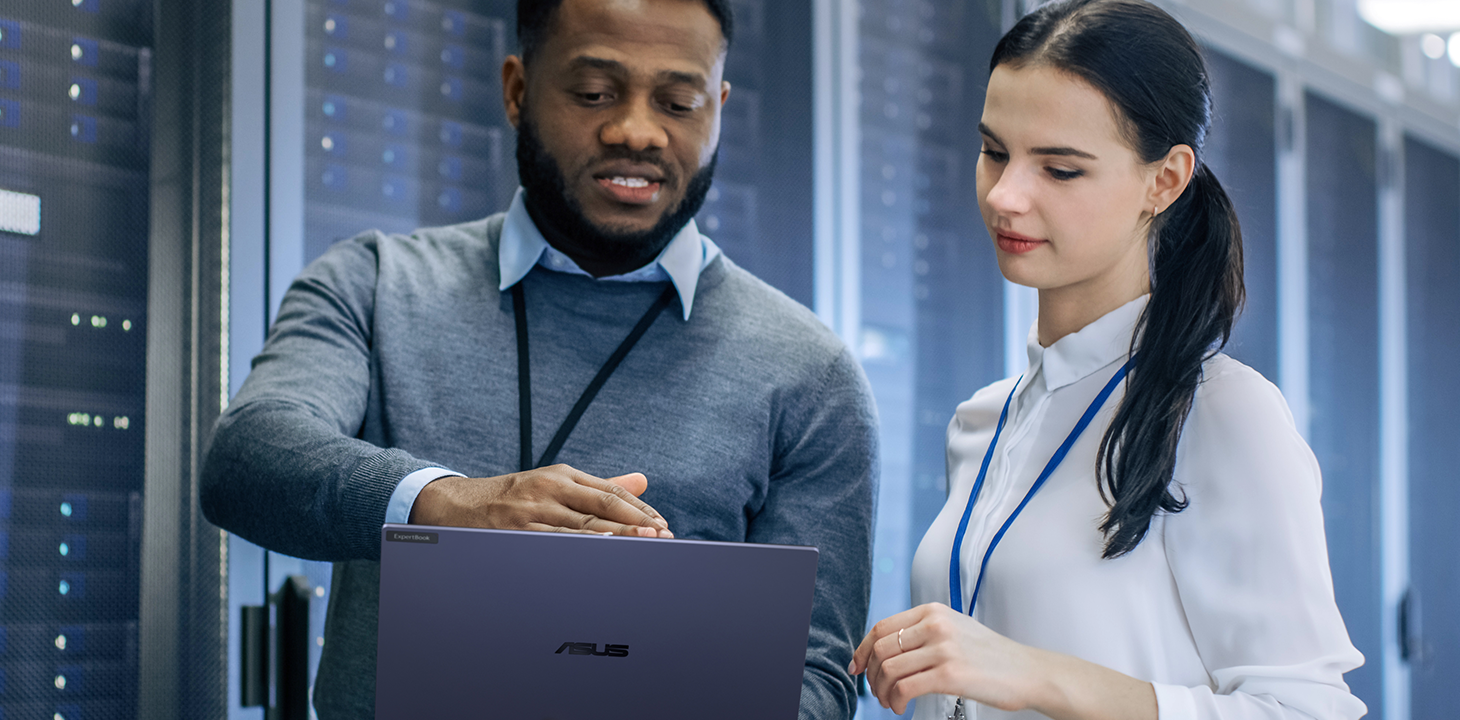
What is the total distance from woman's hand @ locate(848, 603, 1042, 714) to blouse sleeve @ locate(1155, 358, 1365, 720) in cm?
14

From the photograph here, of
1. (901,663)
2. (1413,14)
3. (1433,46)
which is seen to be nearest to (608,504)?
(901,663)

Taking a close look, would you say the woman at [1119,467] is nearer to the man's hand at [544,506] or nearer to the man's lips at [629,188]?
the man's hand at [544,506]

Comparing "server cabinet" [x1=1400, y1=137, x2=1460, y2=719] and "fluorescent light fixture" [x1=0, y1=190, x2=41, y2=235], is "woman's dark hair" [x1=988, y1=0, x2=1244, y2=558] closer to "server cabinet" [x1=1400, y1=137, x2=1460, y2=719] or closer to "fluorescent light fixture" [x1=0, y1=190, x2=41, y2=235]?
"fluorescent light fixture" [x1=0, y1=190, x2=41, y2=235]

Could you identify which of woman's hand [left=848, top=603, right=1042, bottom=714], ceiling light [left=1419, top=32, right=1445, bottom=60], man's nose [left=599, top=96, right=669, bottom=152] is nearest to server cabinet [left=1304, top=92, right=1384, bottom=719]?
ceiling light [left=1419, top=32, right=1445, bottom=60]

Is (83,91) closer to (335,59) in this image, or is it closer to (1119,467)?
(335,59)

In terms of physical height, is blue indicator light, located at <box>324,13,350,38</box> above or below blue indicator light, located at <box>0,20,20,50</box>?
above

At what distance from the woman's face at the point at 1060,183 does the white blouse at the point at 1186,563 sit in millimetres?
106

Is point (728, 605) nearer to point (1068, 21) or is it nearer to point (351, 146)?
point (1068, 21)

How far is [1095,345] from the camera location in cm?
128

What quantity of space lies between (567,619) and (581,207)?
78 cm

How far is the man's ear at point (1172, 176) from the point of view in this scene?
48.2 inches

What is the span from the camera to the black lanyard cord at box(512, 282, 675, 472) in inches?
57.1

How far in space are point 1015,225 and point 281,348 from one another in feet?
3.05

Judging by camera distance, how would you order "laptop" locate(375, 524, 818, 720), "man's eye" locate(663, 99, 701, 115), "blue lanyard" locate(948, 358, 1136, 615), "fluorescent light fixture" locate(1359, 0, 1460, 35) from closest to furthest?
"laptop" locate(375, 524, 818, 720)
"blue lanyard" locate(948, 358, 1136, 615)
"man's eye" locate(663, 99, 701, 115)
"fluorescent light fixture" locate(1359, 0, 1460, 35)
